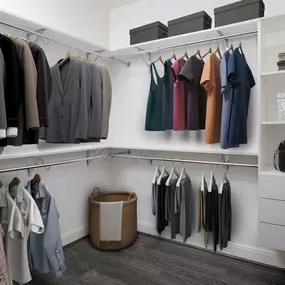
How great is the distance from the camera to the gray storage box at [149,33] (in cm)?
Result: 247

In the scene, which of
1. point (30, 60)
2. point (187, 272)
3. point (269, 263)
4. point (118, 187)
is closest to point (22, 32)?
point (30, 60)

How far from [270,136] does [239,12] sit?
101 centimetres

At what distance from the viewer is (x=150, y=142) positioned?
2.84 meters

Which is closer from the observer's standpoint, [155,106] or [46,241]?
[46,241]

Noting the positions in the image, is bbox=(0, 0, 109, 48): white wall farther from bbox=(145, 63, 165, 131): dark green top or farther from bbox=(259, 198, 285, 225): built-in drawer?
bbox=(259, 198, 285, 225): built-in drawer

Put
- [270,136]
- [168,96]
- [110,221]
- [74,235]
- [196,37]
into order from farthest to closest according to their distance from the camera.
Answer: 1. [74,235]
2. [110,221]
3. [168,96]
4. [196,37]
5. [270,136]

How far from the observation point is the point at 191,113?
7.49 ft

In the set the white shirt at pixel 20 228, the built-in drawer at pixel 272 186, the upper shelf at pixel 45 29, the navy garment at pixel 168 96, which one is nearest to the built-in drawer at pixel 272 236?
the built-in drawer at pixel 272 186

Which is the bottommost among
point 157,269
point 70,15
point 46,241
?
point 157,269

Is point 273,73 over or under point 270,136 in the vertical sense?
over

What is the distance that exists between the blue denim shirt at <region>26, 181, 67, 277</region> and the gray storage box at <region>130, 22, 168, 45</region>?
1.61 m

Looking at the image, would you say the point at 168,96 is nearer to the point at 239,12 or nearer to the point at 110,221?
the point at 239,12

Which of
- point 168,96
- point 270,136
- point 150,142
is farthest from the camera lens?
point 150,142

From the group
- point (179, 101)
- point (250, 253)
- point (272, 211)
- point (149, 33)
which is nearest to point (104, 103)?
point (179, 101)
